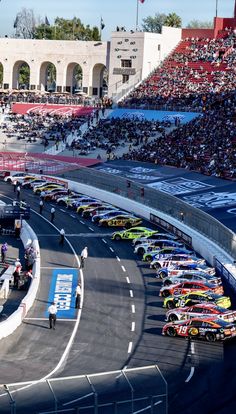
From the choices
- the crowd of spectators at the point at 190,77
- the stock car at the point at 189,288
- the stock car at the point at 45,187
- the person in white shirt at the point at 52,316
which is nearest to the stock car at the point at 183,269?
the stock car at the point at 189,288

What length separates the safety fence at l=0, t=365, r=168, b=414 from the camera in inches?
746

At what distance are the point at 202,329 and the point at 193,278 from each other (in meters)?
7.72

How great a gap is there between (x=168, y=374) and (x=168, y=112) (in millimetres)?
66101

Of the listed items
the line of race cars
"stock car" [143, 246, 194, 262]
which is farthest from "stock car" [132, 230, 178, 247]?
"stock car" [143, 246, 194, 262]

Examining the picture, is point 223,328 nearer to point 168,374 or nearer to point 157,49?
point 168,374

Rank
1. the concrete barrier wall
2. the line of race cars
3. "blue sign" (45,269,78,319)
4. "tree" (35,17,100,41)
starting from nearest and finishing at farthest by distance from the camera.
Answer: the line of race cars < the concrete barrier wall < "blue sign" (45,269,78,319) < "tree" (35,17,100,41)

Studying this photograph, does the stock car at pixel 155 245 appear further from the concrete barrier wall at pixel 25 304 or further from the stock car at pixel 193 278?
the stock car at pixel 193 278

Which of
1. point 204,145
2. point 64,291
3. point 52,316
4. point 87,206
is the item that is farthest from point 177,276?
point 204,145

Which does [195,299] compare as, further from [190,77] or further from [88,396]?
[190,77]

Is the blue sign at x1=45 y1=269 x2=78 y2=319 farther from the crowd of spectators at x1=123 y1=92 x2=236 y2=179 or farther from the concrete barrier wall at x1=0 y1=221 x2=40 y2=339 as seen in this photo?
the crowd of spectators at x1=123 y1=92 x2=236 y2=179

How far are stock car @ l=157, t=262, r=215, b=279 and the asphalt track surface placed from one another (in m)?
0.70

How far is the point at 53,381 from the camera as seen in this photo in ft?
65.1

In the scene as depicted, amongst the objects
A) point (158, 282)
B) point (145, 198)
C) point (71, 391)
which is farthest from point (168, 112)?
point (71, 391)

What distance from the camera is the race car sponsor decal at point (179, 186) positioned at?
64438mm
